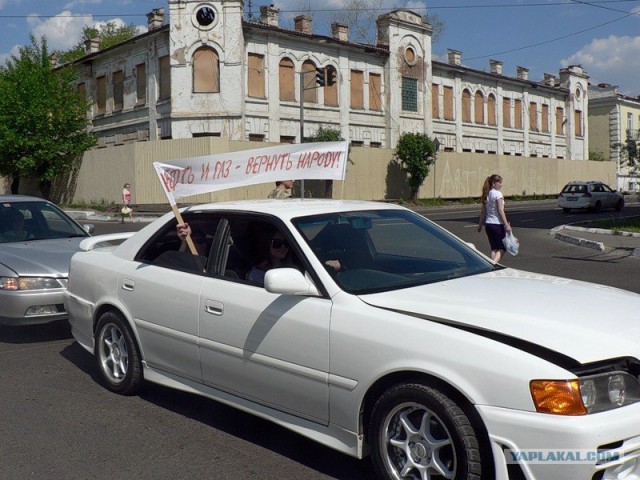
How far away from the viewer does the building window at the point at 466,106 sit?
159 ft

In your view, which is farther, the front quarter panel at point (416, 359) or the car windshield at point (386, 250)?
the car windshield at point (386, 250)

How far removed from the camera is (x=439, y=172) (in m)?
43.7

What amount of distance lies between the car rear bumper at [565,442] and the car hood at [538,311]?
293mm

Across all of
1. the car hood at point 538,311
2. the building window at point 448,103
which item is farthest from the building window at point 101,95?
the car hood at point 538,311

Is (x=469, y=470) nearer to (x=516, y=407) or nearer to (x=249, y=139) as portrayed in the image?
(x=516, y=407)

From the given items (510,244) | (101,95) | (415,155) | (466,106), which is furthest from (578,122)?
(510,244)

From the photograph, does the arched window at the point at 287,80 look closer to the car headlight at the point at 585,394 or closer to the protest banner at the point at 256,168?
the protest banner at the point at 256,168

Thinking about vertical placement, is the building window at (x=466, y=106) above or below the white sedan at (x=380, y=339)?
above

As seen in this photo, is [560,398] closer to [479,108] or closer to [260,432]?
[260,432]

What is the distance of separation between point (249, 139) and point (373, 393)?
108 ft

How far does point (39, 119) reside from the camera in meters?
37.9

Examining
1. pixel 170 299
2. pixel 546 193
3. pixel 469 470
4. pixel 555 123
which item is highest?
pixel 555 123

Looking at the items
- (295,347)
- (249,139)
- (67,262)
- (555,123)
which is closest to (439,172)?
(249,139)

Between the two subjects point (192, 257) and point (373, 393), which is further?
point (192, 257)
